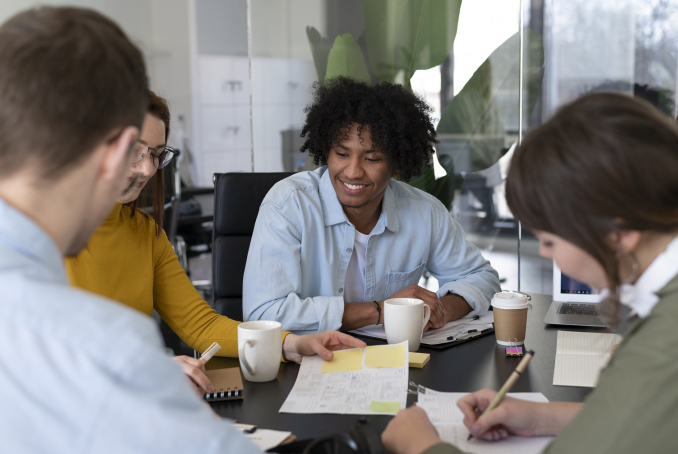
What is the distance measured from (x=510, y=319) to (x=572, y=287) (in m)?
0.45

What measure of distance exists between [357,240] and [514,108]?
5.35ft

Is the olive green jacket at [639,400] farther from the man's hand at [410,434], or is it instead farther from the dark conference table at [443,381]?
the dark conference table at [443,381]

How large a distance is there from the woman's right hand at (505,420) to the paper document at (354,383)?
0.46ft

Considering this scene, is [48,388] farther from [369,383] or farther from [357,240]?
[357,240]

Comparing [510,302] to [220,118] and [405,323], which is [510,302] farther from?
[220,118]

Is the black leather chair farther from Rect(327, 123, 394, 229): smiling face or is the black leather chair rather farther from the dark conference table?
the dark conference table

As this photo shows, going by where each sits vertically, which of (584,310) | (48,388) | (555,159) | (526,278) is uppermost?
(555,159)

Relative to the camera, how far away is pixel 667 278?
2.67 ft

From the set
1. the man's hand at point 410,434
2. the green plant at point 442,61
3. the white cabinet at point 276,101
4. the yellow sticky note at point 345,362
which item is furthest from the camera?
the white cabinet at point 276,101

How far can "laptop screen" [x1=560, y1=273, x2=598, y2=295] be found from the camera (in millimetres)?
1823

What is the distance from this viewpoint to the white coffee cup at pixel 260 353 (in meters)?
1.25

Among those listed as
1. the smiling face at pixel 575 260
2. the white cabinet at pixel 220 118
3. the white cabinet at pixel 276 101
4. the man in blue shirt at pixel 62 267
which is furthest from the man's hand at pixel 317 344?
the white cabinet at pixel 220 118

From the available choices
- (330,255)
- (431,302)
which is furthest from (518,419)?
(330,255)

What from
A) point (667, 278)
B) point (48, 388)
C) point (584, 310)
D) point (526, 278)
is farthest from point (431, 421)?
point (526, 278)
